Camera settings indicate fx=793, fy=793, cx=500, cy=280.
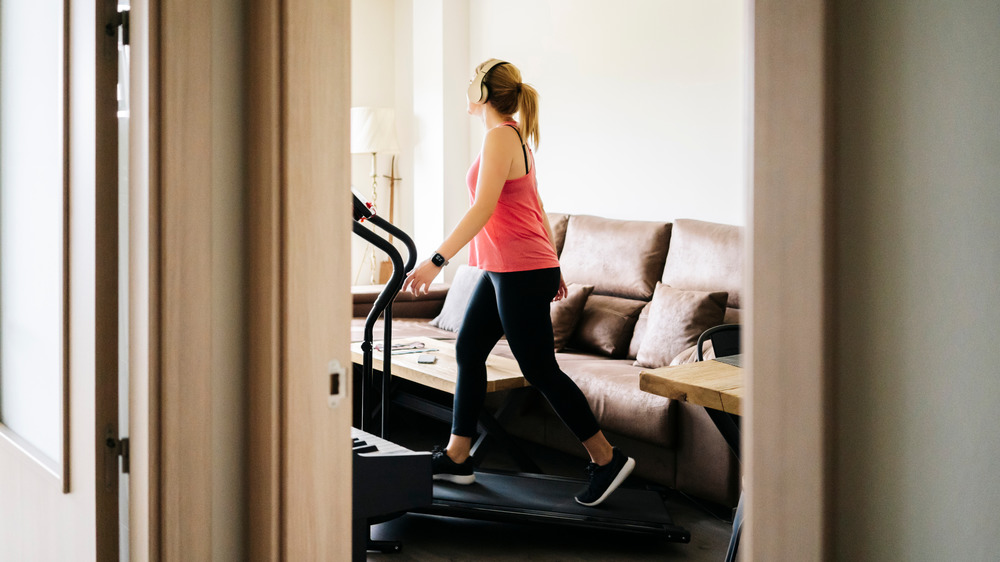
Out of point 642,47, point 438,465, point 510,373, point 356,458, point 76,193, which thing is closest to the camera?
point 76,193

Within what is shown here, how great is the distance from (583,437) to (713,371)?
666mm

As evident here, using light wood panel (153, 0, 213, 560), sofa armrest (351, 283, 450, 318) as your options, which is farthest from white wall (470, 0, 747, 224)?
light wood panel (153, 0, 213, 560)

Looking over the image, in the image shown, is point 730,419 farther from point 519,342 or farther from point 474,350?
point 474,350

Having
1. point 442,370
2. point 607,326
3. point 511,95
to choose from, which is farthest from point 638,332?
point 511,95

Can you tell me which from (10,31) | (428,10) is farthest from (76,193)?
(428,10)

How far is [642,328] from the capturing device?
3.51 m

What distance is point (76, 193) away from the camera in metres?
1.18

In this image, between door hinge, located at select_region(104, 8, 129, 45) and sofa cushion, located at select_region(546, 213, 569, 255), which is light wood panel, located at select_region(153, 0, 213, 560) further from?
sofa cushion, located at select_region(546, 213, 569, 255)

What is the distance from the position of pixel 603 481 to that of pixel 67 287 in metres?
1.76

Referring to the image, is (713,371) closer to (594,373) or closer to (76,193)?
(594,373)

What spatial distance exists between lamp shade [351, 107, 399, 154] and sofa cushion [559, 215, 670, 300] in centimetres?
171

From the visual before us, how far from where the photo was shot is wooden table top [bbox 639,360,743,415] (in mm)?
1749

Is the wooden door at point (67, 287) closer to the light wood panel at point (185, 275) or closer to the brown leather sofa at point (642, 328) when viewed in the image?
the light wood panel at point (185, 275)

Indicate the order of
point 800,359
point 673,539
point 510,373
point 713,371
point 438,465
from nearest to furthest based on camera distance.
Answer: point 800,359, point 713,371, point 673,539, point 438,465, point 510,373
